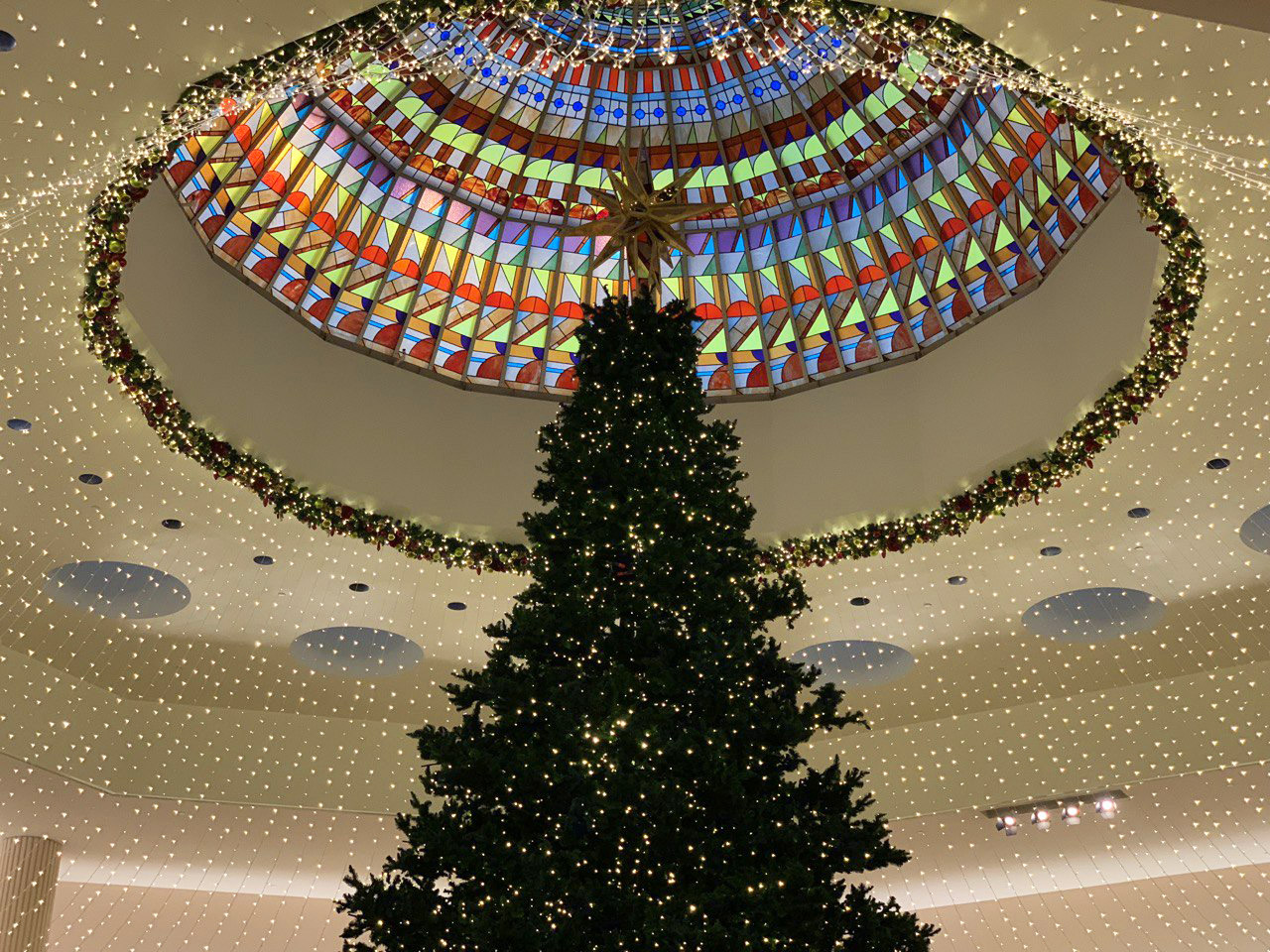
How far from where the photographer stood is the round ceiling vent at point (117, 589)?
1309 cm

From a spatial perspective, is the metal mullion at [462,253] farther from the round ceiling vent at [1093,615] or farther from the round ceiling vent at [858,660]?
the round ceiling vent at [1093,615]

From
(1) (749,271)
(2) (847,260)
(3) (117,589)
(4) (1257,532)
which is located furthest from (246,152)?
(4) (1257,532)

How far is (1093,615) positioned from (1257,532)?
7.46 feet

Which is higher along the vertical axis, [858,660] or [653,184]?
[653,184]

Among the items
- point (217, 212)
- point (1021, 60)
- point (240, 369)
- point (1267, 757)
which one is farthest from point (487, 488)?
point (1267, 757)

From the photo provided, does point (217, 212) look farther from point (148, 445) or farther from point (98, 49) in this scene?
point (98, 49)

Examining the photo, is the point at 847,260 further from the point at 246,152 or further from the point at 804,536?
the point at 246,152

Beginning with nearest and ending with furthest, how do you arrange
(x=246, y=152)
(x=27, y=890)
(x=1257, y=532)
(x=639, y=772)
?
(x=639, y=772) → (x=1257, y=532) → (x=246, y=152) → (x=27, y=890)

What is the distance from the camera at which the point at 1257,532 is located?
12820 mm

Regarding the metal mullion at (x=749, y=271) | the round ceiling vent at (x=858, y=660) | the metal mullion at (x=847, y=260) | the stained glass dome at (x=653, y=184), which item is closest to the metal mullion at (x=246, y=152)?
the stained glass dome at (x=653, y=184)

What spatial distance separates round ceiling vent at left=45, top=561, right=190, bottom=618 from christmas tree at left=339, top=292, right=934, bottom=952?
827cm

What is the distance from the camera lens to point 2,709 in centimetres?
1286

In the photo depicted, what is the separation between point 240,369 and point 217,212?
203 centimetres

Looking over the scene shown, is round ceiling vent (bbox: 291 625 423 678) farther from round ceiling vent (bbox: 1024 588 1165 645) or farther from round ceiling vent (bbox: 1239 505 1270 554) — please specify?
round ceiling vent (bbox: 1239 505 1270 554)
